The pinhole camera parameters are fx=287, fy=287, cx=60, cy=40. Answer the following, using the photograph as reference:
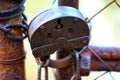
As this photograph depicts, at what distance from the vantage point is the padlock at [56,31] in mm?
421

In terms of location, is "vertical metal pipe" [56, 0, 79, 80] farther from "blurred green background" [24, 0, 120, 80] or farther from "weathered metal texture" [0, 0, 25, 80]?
"blurred green background" [24, 0, 120, 80]

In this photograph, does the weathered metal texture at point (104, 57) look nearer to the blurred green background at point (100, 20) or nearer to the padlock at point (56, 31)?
the padlock at point (56, 31)

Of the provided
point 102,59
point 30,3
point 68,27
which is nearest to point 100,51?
point 102,59

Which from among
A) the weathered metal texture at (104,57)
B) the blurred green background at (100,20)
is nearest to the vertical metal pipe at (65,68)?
the weathered metal texture at (104,57)

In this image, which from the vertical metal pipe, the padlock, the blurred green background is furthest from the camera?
the blurred green background

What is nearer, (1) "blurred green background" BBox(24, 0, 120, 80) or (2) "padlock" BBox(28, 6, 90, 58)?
(2) "padlock" BBox(28, 6, 90, 58)

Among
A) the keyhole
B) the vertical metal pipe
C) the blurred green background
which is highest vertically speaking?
the keyhole

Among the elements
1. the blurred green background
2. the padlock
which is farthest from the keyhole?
the blurred green background

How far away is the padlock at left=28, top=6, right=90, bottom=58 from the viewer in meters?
0.42

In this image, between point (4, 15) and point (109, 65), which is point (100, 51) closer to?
point (109, 65)

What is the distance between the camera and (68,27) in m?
0.43

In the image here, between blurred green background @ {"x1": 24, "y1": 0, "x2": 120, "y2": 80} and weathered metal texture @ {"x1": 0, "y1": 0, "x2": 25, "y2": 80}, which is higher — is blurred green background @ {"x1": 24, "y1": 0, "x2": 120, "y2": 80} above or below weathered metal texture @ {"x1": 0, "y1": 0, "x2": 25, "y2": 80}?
below

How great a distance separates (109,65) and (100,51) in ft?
0.12

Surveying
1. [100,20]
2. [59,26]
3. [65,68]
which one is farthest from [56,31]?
[100,20]
